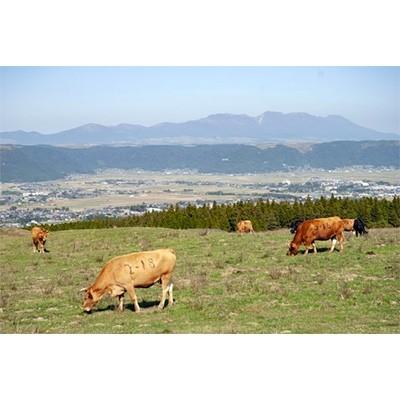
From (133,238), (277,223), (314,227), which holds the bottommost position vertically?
(277,223)

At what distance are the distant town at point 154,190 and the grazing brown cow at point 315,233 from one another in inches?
455

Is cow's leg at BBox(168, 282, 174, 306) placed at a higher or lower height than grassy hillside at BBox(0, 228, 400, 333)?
higher

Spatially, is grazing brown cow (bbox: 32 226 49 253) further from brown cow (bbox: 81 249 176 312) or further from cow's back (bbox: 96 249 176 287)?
cow's back (bbox: 96 249 176 287)

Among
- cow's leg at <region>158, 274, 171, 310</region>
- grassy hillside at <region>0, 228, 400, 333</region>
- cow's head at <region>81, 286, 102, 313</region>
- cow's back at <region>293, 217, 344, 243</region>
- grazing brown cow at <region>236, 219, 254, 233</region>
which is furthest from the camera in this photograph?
grazing brown cow at <region>236, 219, 254, 233</region>

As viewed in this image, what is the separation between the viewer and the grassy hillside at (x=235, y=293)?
12.0 metres

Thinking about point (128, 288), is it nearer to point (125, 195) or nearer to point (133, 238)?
point (133, 238)

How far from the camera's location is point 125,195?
107 ft

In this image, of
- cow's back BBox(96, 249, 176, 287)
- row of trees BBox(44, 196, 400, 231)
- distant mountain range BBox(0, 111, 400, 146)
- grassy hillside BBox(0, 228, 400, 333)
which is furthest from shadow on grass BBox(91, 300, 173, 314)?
row of trees BBox(44, 196, 400, 231)

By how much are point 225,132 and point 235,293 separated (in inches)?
1068

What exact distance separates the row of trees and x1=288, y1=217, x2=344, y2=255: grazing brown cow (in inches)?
963

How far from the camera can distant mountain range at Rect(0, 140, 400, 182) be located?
3291 cm

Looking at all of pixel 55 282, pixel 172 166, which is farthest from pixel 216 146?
pixel 55 282

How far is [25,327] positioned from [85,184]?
1996 cm
